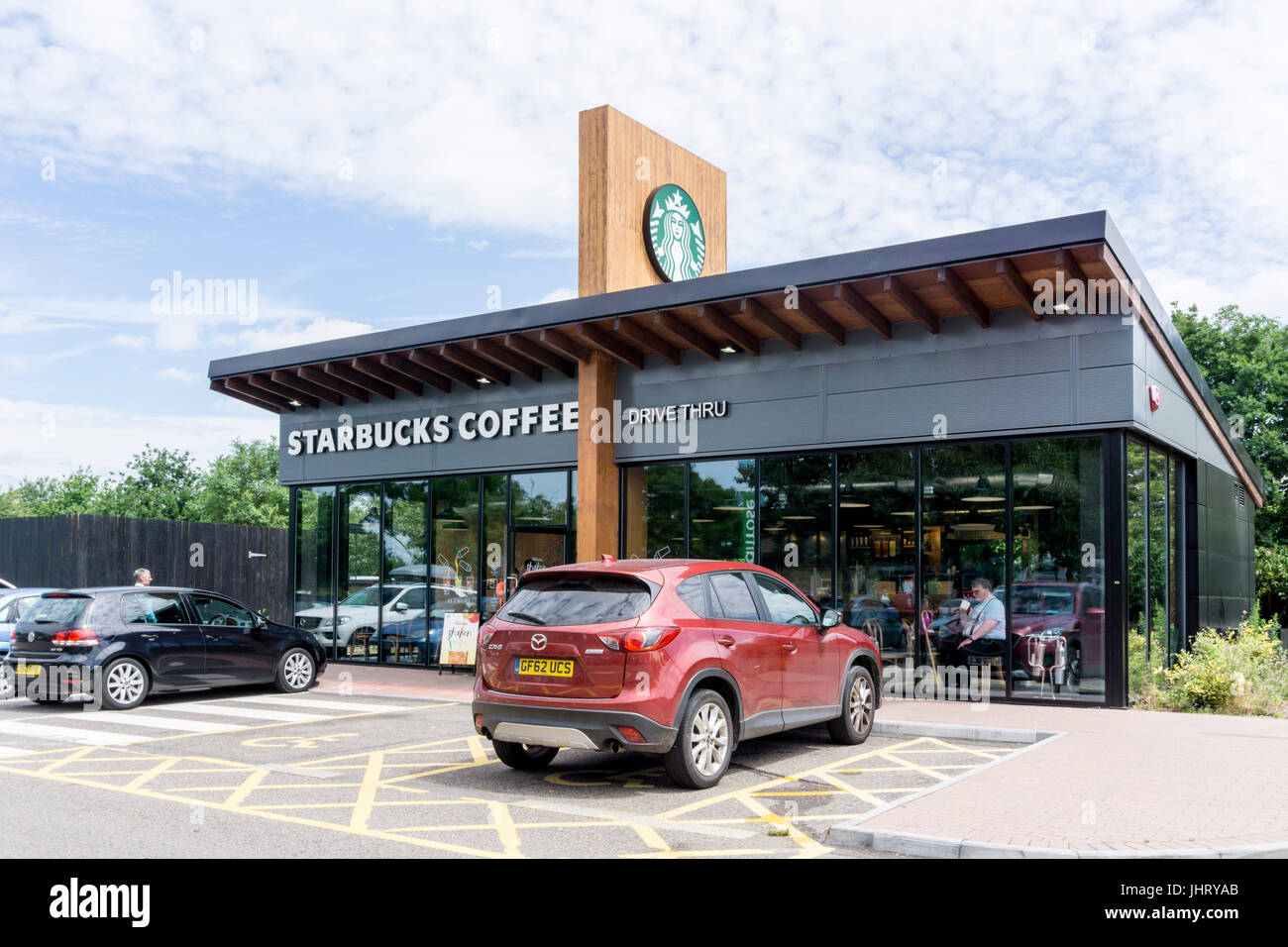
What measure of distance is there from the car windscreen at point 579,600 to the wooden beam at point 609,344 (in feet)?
25.1

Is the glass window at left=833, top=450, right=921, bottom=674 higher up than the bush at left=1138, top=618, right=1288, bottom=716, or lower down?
higher up

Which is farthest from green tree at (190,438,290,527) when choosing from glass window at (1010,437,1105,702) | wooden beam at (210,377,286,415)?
glass window at (1010,437,1105,702)

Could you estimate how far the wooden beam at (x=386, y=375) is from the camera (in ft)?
59.1

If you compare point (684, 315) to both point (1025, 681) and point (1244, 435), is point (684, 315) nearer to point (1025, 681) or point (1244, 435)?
point (1025, 681)

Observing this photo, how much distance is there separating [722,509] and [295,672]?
647cm

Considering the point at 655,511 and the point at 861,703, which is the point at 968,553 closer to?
the point at 861,703

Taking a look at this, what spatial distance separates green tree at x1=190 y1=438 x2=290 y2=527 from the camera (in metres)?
57.1

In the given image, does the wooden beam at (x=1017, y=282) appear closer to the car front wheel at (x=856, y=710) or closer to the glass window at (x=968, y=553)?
the glass window at (x=968, y=553)

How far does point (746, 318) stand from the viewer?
14.7 m

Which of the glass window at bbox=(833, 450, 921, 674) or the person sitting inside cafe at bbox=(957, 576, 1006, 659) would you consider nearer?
the person sitting inside cafe at bbox=(957, 576, 1006, 659)

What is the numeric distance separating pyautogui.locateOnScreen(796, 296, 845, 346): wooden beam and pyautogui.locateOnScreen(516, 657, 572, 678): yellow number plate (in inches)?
287

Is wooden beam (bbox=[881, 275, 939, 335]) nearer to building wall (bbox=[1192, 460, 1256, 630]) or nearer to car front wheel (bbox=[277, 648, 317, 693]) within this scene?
building wall (bbox=[1192, 460, 1256, 630])

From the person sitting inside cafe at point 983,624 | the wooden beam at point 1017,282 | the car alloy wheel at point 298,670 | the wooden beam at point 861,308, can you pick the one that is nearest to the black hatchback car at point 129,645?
the car alloy wheel at point 298,670

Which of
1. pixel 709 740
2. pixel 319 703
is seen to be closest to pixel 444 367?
pixel 319 703
